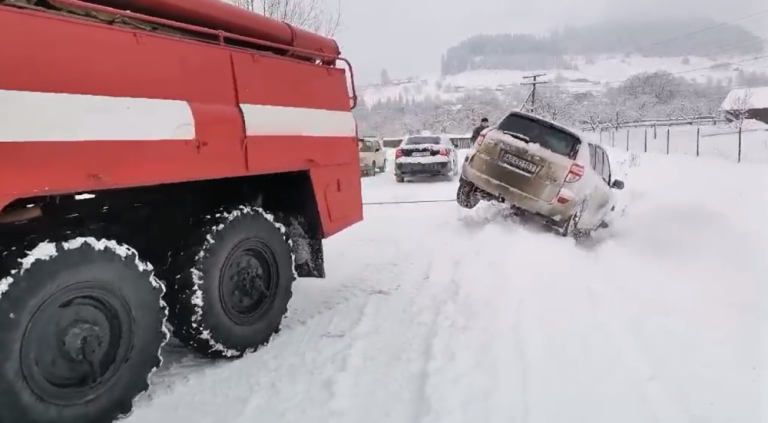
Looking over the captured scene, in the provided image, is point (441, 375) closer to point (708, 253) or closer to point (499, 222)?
point (708, 253)

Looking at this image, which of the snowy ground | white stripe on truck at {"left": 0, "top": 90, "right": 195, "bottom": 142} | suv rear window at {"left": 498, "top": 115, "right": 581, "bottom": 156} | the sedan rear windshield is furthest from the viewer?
the sedan rear windshield

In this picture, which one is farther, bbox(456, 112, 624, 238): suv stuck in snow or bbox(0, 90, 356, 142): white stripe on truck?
bbox(456, 112, 624, 238): suv stuck in snow

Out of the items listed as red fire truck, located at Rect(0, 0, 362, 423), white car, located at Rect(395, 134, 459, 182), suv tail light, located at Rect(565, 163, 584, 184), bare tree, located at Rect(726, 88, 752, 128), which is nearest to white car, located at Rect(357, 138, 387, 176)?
white car, located at Rect(395, 134, 459, 182)

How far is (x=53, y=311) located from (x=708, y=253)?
271 inches

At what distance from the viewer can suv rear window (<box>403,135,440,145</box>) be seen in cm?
1928

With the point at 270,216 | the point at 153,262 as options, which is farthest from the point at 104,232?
the point at 270,216

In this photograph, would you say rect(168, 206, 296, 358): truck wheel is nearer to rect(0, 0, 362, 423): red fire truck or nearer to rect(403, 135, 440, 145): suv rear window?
rect(0, 0, 362, 423): red fire truck

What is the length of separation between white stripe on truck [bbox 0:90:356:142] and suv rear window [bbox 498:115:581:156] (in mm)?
5561

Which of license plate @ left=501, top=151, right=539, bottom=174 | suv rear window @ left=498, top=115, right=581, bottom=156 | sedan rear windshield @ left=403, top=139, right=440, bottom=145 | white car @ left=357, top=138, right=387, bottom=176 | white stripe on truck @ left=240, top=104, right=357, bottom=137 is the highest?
white stripe on truck @ left=240, top=104, right=357, bottom=137

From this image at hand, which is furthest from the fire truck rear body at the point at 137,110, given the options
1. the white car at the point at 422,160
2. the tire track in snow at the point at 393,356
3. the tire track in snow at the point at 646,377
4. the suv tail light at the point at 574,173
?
the white car at the point at 422,160

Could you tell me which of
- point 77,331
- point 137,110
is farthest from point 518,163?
point 77,331

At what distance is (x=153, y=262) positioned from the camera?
12.8 feet

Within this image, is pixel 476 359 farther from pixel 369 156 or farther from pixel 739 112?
pixel 739 112

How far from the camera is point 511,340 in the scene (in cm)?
424
